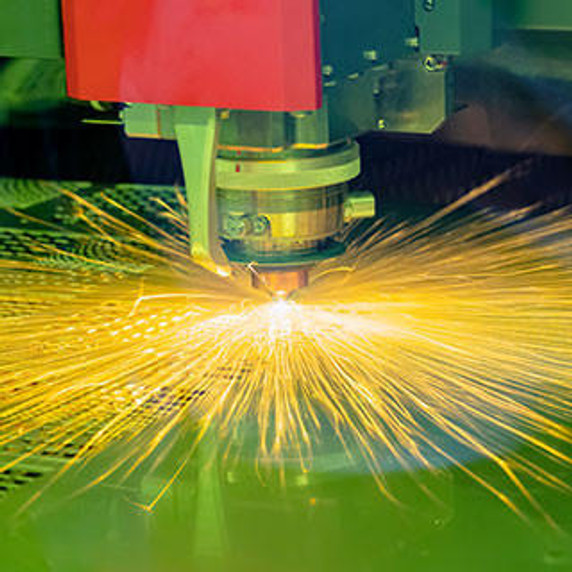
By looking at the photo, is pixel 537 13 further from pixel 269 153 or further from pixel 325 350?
pixel 325 350

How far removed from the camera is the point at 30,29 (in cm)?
136

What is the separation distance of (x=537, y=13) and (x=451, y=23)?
116mm

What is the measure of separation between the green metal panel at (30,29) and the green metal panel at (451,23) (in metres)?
0.38

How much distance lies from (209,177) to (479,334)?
1.72 ft

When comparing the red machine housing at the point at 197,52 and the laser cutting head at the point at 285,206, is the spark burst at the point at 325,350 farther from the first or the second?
the red machine housing at the point at 197,52

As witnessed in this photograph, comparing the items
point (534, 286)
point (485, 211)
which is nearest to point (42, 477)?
point (534, 286)

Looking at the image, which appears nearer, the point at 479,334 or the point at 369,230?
the point at 479,334

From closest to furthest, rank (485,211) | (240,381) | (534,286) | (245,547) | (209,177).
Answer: (245,547)
(209,177)
(240,381)
(534,286)
(485,211)

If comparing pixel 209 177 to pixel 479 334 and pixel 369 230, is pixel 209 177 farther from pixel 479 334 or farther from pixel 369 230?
pixel 369 230

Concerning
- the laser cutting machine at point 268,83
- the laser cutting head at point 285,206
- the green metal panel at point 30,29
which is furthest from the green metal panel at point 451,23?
the green metal panel at point 30,29

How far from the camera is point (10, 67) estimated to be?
2311mm

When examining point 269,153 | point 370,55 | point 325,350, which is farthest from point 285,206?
point 325,350

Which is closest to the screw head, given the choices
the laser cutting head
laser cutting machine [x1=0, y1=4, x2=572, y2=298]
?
laser cutting machine [x1=0, y1=4, x2=572, y2=298]

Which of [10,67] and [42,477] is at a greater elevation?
[10,67]
